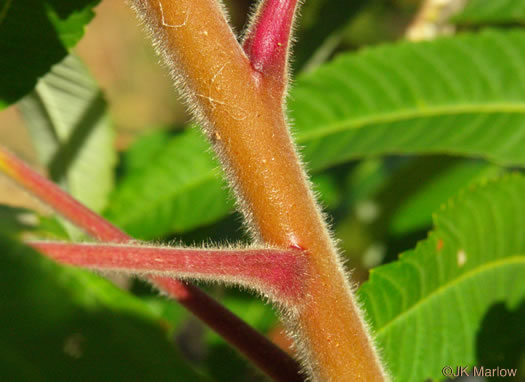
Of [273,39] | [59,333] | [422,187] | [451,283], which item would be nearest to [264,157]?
[273,39]

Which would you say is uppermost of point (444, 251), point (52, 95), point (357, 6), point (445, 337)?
point (357, 6)

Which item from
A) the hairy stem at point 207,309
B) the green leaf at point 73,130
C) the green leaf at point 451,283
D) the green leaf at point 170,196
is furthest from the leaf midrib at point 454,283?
the green leaf at point 73,130

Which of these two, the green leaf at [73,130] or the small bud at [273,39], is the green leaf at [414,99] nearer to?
the green leaf at [73,130]

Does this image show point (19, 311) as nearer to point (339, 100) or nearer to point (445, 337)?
point (445, 337)

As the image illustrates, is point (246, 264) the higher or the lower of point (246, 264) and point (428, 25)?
the lower

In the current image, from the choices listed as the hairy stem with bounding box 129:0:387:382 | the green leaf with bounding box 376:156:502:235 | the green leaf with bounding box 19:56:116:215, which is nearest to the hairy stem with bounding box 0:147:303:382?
the hairy stem with bounding box 129:0:387:382

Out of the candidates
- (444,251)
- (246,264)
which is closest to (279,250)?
(246,264)
